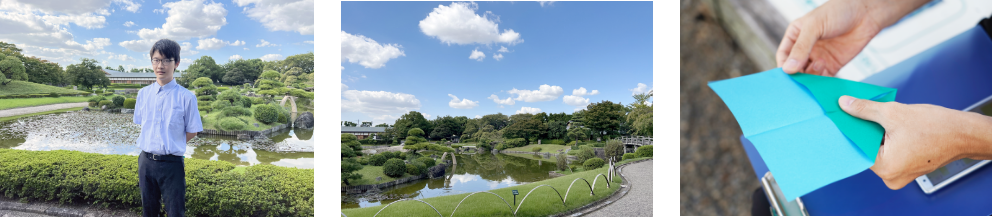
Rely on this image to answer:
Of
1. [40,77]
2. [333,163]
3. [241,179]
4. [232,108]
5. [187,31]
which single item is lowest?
[241,179]

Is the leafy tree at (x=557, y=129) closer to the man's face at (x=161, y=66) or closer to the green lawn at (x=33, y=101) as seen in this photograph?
the man's face at (x=161, y=66)

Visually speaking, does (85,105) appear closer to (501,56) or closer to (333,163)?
(333,163)

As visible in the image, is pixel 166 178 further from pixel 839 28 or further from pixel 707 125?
pixel 839 28

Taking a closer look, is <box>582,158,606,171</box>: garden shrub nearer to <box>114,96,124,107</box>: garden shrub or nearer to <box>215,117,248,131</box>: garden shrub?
<box>215,117,248,131</box>: garden shrub

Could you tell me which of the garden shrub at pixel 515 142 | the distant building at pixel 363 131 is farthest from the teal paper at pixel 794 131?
the distant building at pixel 363 131

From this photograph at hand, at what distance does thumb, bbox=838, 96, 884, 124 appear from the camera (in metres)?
1.16

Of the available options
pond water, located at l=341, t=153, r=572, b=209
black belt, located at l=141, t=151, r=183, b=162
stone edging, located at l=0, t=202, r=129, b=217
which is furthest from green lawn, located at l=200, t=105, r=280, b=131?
pond water, located at l=341, t=153, r=572, b=209

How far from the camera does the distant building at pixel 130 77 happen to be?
6.50 ft

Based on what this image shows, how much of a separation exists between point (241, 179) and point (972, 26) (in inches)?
155

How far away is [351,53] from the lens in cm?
390

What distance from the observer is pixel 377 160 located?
14.4ft

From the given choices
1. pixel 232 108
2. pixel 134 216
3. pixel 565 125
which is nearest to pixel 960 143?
pixel 565 125

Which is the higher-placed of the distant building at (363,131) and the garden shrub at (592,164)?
the distant building at (363,131)

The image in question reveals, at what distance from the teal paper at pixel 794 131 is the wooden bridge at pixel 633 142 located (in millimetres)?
3650
